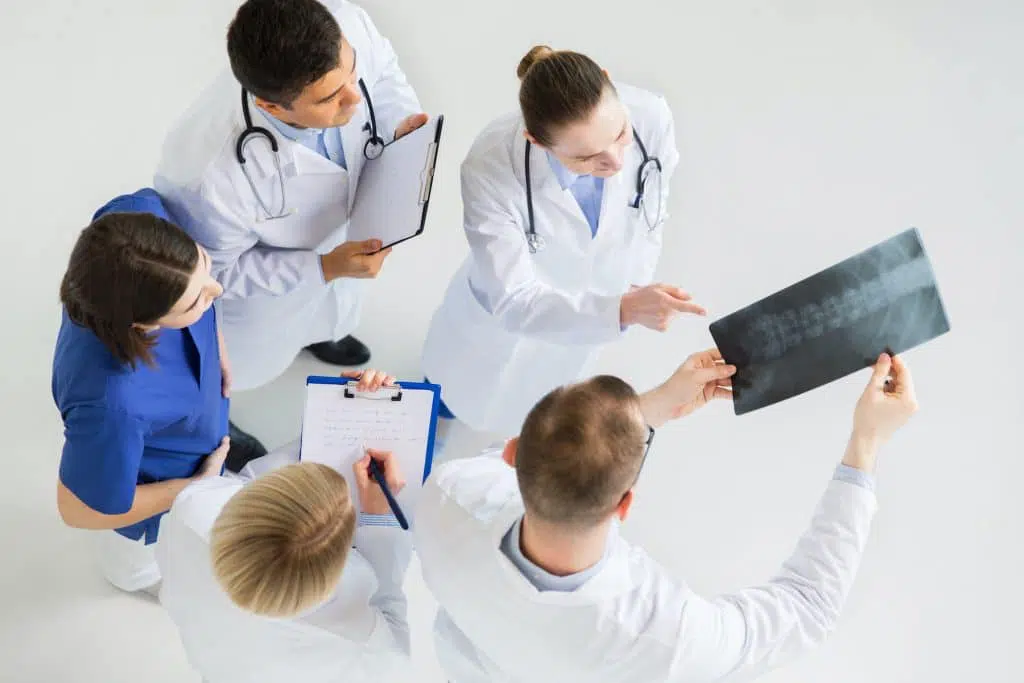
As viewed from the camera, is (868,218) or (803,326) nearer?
(803,326)

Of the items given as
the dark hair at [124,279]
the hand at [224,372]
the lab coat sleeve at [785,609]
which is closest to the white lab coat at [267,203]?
the hand at [224,372]

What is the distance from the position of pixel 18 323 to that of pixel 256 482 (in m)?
1.54

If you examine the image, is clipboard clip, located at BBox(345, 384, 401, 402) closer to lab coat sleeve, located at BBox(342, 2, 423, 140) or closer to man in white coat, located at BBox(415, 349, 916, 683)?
man in white coat, located at BBox(415, 349, 916, 683)

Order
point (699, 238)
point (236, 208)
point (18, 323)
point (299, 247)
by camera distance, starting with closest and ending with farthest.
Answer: point (236, 208) → point (299, 247) → point (18, 323) → point (699, 238)

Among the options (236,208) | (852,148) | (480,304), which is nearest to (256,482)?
(236,208)

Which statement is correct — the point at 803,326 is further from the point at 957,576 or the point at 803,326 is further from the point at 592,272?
the point at 957,576

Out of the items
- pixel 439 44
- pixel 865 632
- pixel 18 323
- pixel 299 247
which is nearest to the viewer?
pixel 299 247

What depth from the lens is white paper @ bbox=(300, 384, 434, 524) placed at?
5.24 ft

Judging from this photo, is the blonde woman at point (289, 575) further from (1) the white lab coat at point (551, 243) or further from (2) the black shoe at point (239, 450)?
(2) the black shoe at point (239, 450)

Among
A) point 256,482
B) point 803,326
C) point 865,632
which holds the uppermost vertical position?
point 803,326

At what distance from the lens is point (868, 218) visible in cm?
277

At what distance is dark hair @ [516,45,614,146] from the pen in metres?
0.64

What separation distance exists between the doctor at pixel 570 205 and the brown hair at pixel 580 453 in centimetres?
45

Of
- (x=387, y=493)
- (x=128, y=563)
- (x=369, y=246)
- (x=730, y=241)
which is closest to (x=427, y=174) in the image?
(x=369, y=246)
